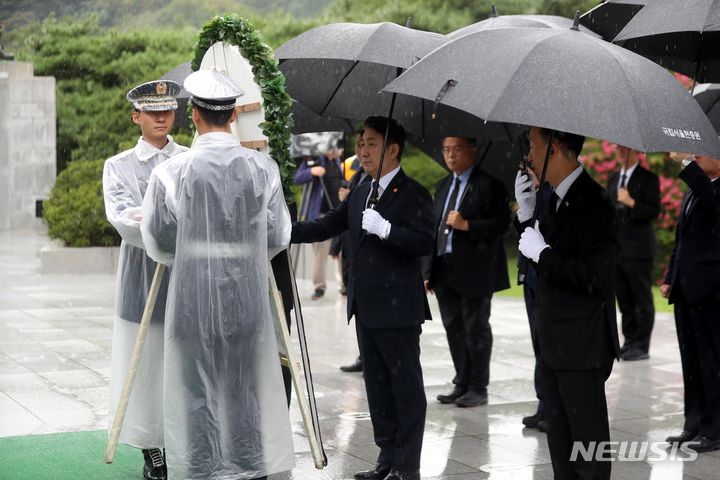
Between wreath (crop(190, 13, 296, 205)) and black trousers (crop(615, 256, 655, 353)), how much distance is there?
18.8 ft

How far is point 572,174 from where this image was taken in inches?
194

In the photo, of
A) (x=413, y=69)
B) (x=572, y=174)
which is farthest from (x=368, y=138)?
(x=572, y=174)

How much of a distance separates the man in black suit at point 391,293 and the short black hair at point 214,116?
101 cm

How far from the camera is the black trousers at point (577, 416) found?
191 inches

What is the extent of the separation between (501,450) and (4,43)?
20.4 metres

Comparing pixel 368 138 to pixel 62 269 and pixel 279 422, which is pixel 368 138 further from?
pixel 62 269

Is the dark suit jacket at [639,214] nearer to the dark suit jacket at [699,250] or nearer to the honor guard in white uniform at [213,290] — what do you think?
the dark suit jacket at [699,250]

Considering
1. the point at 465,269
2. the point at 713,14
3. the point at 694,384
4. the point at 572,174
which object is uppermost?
the point at 713,14

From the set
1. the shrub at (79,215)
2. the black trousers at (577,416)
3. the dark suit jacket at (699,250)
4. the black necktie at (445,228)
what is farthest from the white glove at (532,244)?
the shrub at (79,215)

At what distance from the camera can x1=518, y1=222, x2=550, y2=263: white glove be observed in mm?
4836

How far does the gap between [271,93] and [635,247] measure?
5816 mm

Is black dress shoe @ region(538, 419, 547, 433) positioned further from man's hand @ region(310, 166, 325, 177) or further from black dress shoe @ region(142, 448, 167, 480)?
man's hand @ region(310, 166, 325, 177)

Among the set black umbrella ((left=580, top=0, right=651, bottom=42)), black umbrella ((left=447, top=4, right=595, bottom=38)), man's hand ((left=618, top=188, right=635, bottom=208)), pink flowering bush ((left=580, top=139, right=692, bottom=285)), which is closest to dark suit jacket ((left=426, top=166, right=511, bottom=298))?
black umbrella ((left=447, top=4, right=595, bottom=38))

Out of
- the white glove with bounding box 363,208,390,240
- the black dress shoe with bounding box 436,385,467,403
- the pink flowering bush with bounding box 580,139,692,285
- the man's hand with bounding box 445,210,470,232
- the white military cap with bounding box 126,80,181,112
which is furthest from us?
the pink flowering bush with bounding box 580,139,692,285
